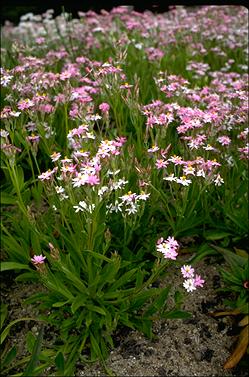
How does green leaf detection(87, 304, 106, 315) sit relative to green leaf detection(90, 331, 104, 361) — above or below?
above

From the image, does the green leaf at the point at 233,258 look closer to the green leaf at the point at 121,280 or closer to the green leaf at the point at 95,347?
the green leaf at the point at 121,280

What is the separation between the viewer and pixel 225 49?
6.37m

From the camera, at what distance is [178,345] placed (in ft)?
9.46

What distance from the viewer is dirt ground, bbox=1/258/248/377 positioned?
9.12ft

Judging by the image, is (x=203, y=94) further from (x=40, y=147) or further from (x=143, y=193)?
(x=143, y=193)

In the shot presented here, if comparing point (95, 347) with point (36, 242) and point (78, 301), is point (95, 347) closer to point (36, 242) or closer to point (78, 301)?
point (78, 301)

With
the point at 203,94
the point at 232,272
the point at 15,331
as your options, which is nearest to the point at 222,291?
the point at 232,272

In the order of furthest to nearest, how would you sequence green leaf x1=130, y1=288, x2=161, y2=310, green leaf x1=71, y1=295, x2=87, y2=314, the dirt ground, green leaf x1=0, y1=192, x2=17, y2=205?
green leaf x1=0, y1=192, x2=17, y2=205, the dirt ground, green leaf x1=130, y1=288, x2=161, y2=310, green leaf x1=71, y1=295, x2=87, y2=314

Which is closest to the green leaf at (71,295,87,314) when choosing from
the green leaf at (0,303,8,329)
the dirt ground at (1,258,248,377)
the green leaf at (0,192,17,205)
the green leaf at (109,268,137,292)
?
the green leaf at (109,268,137,292)

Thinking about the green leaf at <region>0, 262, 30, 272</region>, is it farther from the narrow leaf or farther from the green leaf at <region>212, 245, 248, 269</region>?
the narrow leaf

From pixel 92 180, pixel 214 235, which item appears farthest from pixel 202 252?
pixel 92 180

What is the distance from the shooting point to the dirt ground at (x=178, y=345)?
2781mm

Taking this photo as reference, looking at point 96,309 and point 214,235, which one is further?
point 214,235

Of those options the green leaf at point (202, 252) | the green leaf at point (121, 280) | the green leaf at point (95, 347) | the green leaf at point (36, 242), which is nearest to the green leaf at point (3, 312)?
the green leaf at point (36, 242)
